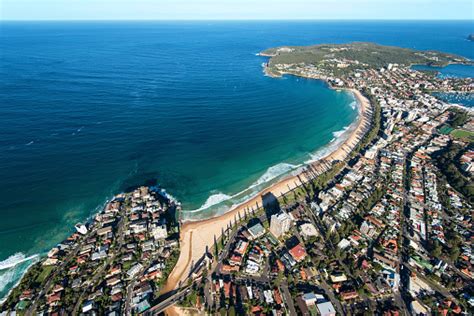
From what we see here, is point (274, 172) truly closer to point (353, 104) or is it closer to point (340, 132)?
point (340, 132)

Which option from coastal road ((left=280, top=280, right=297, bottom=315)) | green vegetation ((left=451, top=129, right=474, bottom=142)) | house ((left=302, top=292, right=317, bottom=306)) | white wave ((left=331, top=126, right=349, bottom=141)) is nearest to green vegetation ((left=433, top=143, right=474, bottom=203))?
green vegetation ((left=451, top=129, right=474, bottom=142))

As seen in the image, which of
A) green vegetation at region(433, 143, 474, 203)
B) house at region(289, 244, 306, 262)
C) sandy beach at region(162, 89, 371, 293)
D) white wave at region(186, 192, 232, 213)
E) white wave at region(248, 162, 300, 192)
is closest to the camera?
sandy beach at region(162, 89, 371, 293)

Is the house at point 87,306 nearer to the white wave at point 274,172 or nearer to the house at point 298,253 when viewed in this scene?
the house at point 298,253

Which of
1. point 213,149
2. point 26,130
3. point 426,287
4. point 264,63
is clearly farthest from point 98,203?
point 264,63

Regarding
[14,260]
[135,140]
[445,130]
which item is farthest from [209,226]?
[445,130]

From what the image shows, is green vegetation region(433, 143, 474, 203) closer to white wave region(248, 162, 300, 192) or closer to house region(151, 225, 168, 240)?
white wave region(248, 162, 300, 192)

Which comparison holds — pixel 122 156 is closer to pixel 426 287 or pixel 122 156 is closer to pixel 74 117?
pixel 74 117
